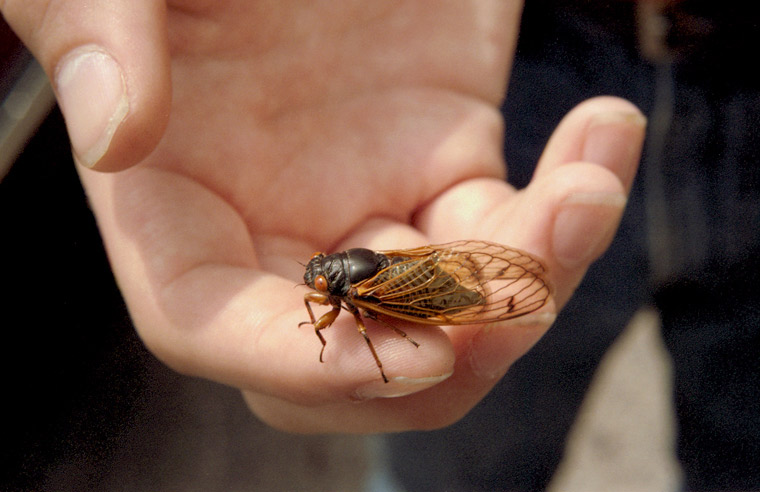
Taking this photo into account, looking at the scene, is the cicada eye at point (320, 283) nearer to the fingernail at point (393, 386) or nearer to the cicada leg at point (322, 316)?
the cicada leg at point (322, 316)

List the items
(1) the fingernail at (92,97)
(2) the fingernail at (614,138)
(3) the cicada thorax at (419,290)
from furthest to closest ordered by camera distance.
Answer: (2) the fingernail at (614,138), (3) the cicada thorax at (419,290), (1) the fingernail at (92,97)

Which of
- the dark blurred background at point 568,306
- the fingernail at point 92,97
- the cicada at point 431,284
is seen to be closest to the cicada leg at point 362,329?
the cicada at point 431,284

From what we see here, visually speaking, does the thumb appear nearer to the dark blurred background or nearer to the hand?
the hand

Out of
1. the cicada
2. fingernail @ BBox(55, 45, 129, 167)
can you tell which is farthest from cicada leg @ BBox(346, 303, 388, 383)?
fingernail @ BBox(55, 45, 129, 167)

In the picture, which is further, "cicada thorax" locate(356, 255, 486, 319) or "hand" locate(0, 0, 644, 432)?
"cicada thorax" locate(356, 255, 486, 319)

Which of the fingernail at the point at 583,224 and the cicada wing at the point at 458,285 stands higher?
the fingernail at the point at 583,224

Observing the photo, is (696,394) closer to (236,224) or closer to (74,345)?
(236,224)

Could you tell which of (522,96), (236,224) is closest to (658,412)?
(522,96)
